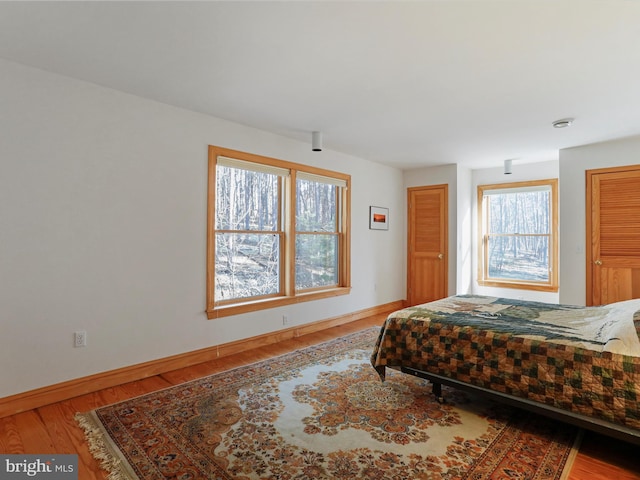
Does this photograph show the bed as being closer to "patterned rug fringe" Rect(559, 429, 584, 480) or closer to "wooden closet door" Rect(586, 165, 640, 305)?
"patterned rug fringe" Rect(559, 429, 584, 480)

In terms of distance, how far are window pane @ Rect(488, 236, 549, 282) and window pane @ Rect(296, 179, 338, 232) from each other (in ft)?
9.68

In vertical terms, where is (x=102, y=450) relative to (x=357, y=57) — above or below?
below

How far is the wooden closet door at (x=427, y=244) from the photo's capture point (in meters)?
5.63

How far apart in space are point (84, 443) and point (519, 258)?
5930 millimetres

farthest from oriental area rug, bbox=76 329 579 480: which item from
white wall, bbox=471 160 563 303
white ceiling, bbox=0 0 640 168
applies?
white wall, bbox=471 160 563 303

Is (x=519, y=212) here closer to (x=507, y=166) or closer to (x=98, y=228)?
(x=507, y=166)

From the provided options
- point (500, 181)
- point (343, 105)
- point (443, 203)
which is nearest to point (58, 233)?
point (343, 105)

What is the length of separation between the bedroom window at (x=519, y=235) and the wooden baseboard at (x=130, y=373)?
3.33 metres

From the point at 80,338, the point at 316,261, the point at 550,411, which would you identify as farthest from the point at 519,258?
the point at 80,338

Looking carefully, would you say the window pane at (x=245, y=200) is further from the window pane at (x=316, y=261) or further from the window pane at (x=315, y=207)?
the window pane at (x=316, y=261)

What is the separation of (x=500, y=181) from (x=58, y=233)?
5923 millimetres

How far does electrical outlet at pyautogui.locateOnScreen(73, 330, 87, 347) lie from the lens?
2662mm

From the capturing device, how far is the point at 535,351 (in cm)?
207

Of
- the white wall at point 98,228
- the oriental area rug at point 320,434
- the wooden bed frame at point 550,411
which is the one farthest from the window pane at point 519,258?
the white wall at point 98,228
